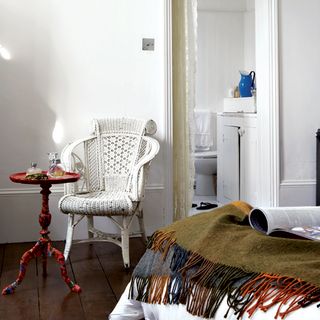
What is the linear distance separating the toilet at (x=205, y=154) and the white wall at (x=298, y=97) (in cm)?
173

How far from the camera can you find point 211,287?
1.85m

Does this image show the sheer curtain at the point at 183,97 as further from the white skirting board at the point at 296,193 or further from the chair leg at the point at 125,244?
the chair leg at the point at 125,244

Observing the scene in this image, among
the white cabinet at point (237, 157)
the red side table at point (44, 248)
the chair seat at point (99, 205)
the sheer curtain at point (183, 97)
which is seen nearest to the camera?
the red side table at point (44, 248)

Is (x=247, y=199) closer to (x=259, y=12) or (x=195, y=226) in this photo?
(x=259, y=12)

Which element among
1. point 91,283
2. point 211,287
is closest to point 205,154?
point 91,283

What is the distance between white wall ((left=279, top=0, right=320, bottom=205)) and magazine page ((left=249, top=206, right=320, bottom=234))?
8.56 ft

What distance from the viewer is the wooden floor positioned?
2842mm

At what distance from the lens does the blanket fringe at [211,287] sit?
1.57 m

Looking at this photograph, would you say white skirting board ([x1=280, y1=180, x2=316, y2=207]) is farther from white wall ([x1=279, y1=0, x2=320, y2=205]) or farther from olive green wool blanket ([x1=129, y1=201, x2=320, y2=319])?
olive green wool blanket ([x1=129, y1=201, x2=320, y2=319])

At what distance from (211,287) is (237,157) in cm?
367

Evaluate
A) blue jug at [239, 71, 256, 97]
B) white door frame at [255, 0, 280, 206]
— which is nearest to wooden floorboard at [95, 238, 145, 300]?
white door frame at [255, 0, 280, 206]

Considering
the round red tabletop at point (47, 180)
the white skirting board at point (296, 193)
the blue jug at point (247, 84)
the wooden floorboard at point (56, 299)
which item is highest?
the blue jug at point (247, 84)

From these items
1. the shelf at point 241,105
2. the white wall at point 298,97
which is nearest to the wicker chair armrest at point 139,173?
the white wall at point 298,97

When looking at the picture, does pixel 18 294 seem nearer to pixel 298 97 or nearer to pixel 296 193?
pixel 296 193
